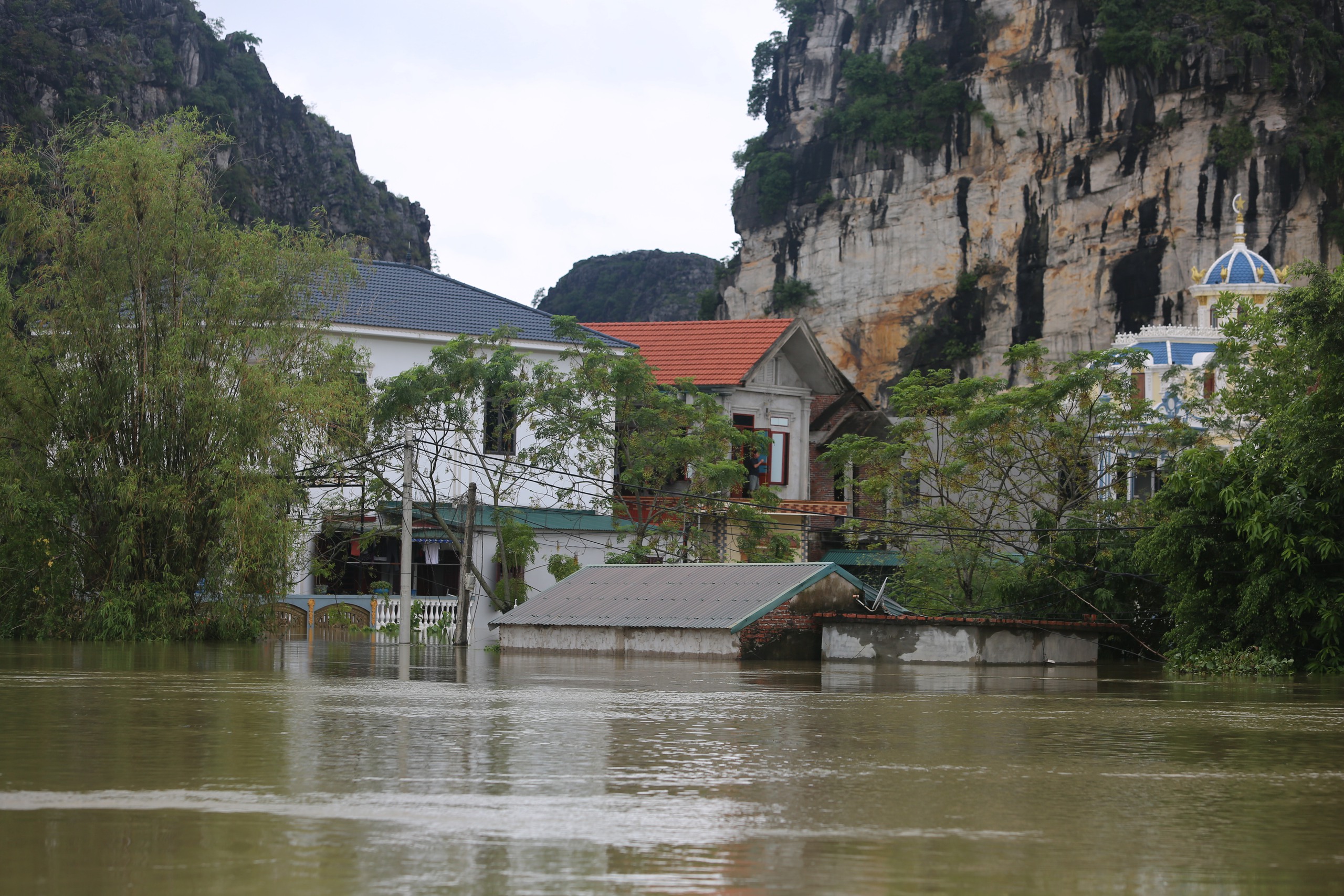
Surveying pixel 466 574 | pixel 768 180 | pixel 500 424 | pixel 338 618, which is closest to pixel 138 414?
pixel 466 574

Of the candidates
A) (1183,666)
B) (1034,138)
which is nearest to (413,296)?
(1183,666)

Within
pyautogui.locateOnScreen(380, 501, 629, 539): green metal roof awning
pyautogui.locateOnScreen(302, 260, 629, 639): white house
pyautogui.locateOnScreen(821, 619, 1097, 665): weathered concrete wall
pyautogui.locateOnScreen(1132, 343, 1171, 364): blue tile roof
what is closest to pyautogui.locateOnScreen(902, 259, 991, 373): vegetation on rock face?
pyautogui.locateOnScreen(1132, 343, 1171, 364): blue tile roof

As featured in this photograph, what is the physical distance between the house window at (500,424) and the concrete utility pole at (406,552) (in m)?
4.69

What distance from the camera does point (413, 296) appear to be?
3569 cm

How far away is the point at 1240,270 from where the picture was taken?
45.4 metres

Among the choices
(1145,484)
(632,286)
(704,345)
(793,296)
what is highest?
(632,286)

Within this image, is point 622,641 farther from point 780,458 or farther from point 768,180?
point 768,180

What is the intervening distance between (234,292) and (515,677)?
10547mm

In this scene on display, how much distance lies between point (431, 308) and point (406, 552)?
43.4 feet

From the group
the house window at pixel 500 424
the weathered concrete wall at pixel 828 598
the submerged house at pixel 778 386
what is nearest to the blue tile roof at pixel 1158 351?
the submerged house at pixel 778 386

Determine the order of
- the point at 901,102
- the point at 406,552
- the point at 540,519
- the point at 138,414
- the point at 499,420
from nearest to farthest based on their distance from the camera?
the point at 138,414 → the point at 406,552 → the point at 499,420 → the point at 540,519 → the point at 901,102

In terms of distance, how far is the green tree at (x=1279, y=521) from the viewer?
1852 cm

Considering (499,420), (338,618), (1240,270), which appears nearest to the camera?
(338,618)

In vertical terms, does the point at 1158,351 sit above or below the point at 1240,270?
below
